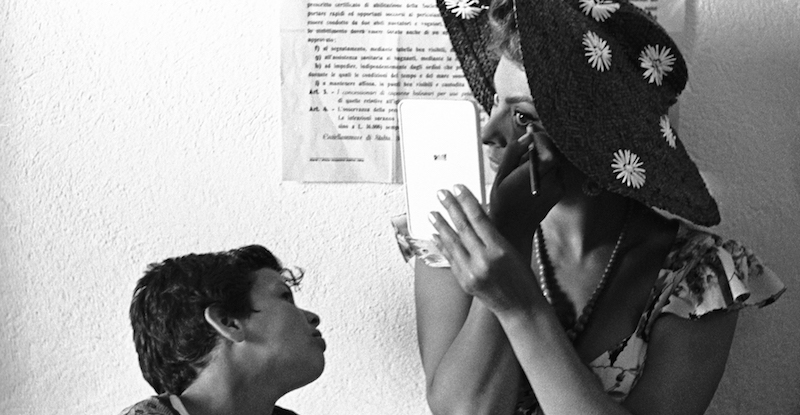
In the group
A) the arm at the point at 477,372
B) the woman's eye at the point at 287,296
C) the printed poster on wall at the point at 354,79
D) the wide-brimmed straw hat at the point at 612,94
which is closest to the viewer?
the wide-brimmed straw hat at the point at 612,94

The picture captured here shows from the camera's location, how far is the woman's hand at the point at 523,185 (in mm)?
977

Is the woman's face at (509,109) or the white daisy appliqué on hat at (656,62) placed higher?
the white daisy appliqué on hat at (656,62)

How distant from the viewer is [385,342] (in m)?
1.29

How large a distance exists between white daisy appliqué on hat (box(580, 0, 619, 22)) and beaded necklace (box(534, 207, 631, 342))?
26cm

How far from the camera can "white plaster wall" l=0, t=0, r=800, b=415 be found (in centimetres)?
126

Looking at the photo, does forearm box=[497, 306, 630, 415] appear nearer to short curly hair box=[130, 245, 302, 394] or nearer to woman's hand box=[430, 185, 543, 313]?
woman's hand box=[430, 185, 543, 313]

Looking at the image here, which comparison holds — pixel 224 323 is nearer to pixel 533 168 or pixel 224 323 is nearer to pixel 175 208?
pixel 175 208

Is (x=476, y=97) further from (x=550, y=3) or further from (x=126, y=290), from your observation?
(x=126, y=290)

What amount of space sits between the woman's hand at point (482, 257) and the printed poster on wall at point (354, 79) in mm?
350

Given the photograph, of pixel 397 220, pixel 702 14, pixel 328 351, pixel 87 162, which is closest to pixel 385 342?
pixel 328 351

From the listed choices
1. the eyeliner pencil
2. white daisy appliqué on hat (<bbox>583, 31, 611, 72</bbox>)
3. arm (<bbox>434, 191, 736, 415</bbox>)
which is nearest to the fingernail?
arm (<bbox>434, 191, 736, 415</bbox>)

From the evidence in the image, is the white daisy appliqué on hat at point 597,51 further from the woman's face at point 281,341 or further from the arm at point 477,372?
the woman's face at point 281,341

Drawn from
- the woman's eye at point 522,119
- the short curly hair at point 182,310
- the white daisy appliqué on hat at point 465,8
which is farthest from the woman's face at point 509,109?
the short curly hair at point 182,310

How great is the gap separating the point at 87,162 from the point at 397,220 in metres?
0.46
